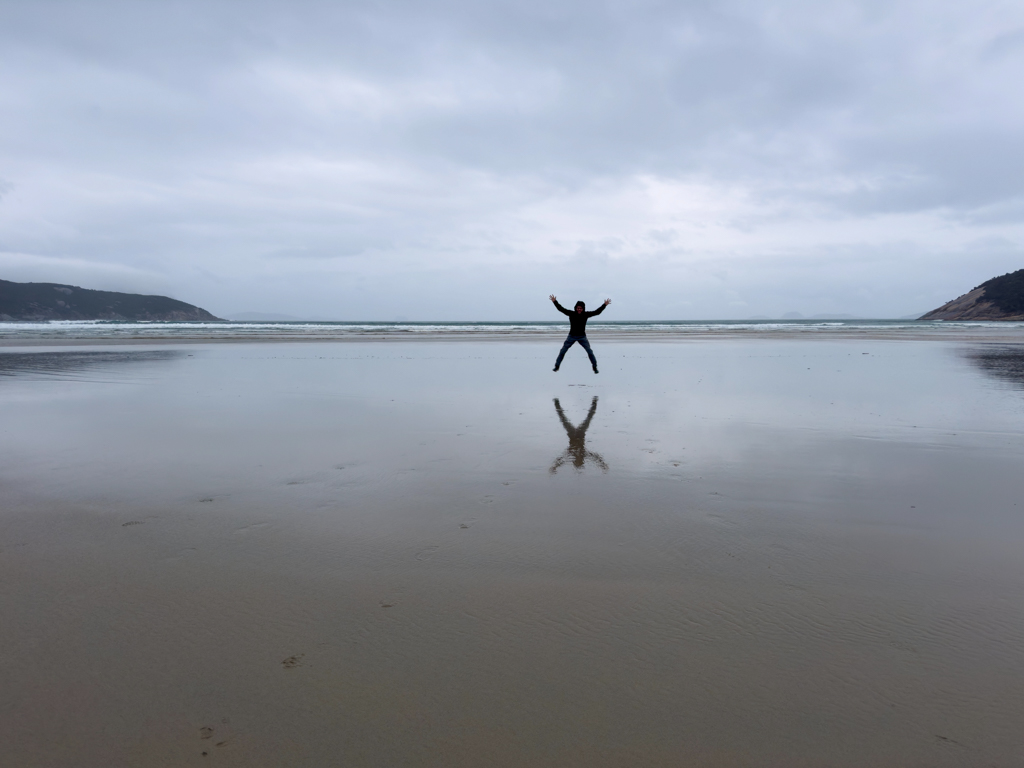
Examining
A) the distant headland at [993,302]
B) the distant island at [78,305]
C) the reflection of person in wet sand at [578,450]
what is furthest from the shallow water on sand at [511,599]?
the distant island at [78,305]

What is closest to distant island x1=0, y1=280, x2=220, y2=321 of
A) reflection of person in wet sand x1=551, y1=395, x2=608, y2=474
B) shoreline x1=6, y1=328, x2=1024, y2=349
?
shoreline x1=6, y1=328, x2=1024, y2=349

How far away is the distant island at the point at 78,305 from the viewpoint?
85.8m

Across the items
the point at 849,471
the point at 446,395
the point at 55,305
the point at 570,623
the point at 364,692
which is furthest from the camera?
the point at 55,305

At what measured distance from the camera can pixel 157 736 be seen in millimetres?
2111

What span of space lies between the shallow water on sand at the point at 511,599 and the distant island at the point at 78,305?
3854 inches

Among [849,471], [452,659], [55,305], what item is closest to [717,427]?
[849,471]

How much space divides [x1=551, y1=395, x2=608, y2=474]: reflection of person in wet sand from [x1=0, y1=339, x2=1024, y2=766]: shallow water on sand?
2.1 inches

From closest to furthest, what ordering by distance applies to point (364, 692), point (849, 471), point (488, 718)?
point (488, 718)
point (364, 692)
point (849, 471)

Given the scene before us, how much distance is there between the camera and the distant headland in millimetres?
72125

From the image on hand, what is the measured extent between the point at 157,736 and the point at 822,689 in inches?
102

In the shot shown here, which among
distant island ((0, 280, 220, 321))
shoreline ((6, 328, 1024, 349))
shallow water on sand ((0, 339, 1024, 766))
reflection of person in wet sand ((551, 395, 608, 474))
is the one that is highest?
distant island ((0, 280, 220, 321))

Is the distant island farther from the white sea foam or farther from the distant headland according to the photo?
the distant headland

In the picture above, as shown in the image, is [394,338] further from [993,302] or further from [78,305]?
[78,305]

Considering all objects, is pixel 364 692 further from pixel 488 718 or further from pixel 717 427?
pixel 717 427
